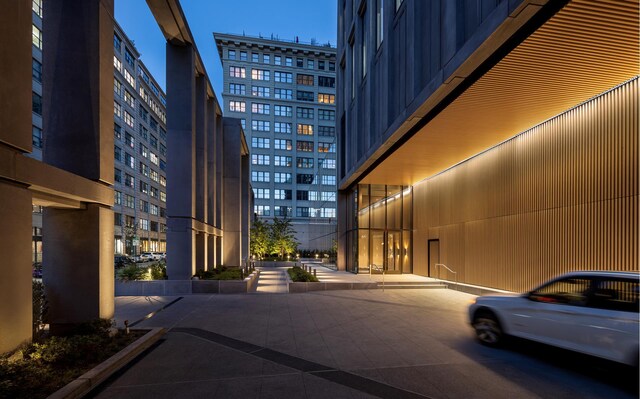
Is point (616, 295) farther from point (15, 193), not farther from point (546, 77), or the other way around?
point (15, 193)

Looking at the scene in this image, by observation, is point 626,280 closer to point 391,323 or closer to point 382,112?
point 391,323

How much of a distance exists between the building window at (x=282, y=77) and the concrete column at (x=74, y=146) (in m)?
76.1

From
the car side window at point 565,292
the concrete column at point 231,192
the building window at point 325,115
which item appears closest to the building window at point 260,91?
the building window at point 325,115

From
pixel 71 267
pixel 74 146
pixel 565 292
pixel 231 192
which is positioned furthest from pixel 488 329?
pixel 231 192

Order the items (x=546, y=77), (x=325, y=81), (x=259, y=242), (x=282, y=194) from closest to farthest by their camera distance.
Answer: (x=546, y=77) < (x=259, y=242) < (x=282, y=194) < (x=325, y=81)

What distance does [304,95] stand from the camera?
271ft

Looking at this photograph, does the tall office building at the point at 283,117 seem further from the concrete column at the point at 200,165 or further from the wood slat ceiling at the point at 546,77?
the wood slat ceiling at the point at 546,77

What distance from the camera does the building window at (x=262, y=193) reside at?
249 feet

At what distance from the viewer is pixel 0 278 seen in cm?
564

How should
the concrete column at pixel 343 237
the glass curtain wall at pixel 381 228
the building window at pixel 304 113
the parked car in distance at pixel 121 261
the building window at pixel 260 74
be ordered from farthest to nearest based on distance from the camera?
the building window at pixel 304 113, the building window at pixel 260 74, the parked car in distance at pixel 121 261, the concrete column at pixel 343 237, the glass curtain wall at pixel 381 228

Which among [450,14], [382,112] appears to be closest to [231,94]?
[382,112]

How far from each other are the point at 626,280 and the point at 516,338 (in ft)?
8.49

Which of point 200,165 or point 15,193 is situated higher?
point 200,165

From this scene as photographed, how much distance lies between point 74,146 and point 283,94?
76.0 meters
